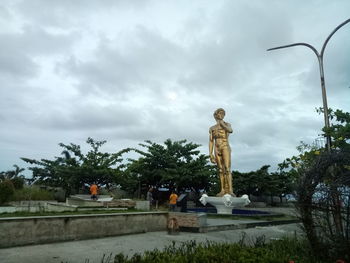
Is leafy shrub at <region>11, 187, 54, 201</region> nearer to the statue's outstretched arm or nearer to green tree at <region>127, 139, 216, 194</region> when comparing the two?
green tree at <region>127, 139, 216, 194</region>

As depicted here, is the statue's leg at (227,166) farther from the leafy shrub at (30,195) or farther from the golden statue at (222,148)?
the leafy shrub at (30,195)

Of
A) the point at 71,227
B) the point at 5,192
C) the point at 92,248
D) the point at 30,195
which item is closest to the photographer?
the point at 92,248

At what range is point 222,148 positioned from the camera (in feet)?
61.1

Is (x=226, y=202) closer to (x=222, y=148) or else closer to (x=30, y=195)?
(x=222, y=148)

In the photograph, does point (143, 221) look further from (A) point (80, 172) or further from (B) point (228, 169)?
(A) point (80, 172)

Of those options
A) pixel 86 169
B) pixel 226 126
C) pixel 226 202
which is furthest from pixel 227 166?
pixel 86 169

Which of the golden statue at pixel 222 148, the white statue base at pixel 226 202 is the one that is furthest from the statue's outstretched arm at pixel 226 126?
the white statue base at pixel 226 202

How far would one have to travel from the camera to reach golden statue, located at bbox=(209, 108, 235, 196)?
1842 cm

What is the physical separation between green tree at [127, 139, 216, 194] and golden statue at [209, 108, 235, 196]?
15.1 ft

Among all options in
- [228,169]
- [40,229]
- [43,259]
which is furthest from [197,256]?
[228,169]

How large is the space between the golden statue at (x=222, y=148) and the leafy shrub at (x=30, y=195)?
41.1 feet

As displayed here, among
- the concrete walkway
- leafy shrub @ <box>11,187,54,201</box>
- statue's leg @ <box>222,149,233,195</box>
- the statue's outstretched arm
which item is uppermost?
the statue's outstretched arm

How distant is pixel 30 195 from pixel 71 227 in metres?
13.3

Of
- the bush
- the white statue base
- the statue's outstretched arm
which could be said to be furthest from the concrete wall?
the bush
